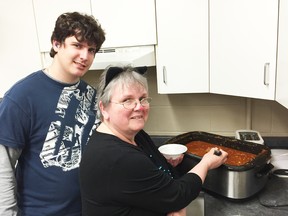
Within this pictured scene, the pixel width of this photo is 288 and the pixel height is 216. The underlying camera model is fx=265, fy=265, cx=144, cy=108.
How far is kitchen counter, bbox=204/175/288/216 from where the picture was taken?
1.11 metres

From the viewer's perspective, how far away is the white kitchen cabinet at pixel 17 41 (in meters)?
1.49

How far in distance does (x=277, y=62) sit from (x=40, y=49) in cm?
122

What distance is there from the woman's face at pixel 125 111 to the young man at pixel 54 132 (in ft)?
0.77

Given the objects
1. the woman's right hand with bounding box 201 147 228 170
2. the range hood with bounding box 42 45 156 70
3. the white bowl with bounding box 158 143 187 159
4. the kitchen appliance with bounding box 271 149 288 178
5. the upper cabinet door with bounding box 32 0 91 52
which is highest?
the upper cabinet door with bounding box 32 0 91 52

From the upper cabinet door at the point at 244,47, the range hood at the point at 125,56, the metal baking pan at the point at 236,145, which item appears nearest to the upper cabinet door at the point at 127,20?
the range hood at the point at 125,56

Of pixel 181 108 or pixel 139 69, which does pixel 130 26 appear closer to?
pixel 139 69

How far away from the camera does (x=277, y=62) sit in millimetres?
1028

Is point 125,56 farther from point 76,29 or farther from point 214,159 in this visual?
point 214,159

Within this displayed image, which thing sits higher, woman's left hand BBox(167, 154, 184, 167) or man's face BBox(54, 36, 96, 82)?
man's face BBox(54, 36, 96, 82)

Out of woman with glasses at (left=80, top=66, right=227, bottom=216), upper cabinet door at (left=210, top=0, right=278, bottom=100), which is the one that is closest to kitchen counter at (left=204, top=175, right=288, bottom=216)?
woman with glasses at (left=80, top=66, right=227, bottom=216)

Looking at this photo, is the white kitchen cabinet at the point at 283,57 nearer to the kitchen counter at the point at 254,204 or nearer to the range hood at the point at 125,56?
the kitchen counter at the point at 254,204

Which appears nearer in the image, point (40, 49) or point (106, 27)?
point (106, 27)

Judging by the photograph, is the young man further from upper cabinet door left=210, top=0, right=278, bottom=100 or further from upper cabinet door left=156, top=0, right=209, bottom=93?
upper cabinet door left=210, top=0, right=278, bottom=100

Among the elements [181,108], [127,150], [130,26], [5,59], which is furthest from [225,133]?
[5,59]
